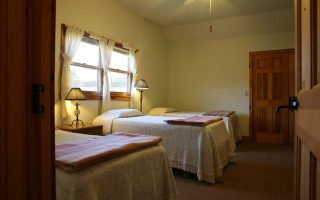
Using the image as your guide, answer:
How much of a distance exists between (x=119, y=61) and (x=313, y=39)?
150 inches

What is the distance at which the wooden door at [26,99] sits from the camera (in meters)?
0.53

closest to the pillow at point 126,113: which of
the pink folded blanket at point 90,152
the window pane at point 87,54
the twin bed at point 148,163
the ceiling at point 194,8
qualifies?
the twin bed at point 148,163

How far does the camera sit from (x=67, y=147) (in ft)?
5.06

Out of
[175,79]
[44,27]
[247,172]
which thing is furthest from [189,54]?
[44,27]

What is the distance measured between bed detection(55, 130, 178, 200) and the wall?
373 centimetres

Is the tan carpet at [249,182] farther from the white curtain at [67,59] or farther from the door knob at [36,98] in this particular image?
the door knob at [36,98]

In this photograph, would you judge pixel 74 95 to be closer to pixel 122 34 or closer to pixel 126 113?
pixel 126 113

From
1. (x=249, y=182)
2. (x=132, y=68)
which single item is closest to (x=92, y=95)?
(x=132, y=68)

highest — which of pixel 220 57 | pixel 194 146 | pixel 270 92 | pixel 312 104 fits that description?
pixel 220 57

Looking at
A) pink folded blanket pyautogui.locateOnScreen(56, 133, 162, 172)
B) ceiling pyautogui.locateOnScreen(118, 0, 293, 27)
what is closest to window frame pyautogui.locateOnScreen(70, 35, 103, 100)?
ceiling pyautogui.locateOnScreen(118, 0, 293, 27)

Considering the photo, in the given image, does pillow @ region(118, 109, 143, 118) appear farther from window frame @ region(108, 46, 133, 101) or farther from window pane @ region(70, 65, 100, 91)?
window pane @ region(70, 65, 100, 91)

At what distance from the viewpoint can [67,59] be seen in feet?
10.3

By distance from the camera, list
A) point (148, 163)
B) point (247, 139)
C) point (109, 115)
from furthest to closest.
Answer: point (247, 139), point (109, 115), point (148, 163)

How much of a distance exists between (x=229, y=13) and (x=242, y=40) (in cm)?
83
